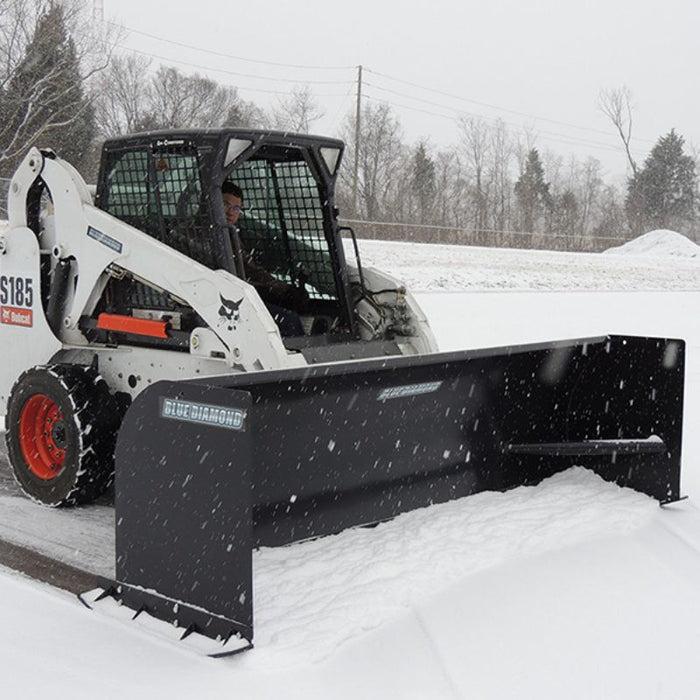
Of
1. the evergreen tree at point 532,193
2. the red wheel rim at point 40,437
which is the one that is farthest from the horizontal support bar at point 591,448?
the evergreen tree at point 532,193

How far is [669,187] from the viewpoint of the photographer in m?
51.0

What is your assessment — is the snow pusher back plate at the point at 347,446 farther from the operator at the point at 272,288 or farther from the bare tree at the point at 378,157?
the bare tree at the point at 378,157

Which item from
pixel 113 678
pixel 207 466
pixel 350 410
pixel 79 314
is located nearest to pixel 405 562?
pixel 350 410

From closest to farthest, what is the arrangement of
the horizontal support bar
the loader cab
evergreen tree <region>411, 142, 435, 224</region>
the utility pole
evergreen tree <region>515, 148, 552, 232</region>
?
the loader cab
the horizontal support bar
the utility pole
evergreen tree <region>411, 142, 435, 224</region>
evergreen tree <region>515, 148, 552, 232</region>

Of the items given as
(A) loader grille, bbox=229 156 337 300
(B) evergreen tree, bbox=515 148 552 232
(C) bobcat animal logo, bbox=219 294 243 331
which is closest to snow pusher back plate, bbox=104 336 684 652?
(C) bobcat animal logo, bbox=219 294 243 331

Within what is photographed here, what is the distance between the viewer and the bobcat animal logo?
4.51 m

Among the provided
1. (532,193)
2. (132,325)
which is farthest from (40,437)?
(532,193)

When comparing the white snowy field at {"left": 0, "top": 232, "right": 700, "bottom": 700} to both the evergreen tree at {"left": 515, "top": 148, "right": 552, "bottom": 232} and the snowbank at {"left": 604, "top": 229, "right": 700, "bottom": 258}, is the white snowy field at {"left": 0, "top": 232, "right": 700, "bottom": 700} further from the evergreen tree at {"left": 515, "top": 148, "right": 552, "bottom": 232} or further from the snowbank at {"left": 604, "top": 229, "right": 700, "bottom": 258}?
the evergreen tree at {"left": 515, "top": 148, "right": 552, "bottom": 232}

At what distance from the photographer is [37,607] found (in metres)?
3.64

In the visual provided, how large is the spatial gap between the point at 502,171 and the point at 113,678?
48200 mm

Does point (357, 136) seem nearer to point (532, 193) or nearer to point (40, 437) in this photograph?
point (532, 193)

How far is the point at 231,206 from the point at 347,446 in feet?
5.47

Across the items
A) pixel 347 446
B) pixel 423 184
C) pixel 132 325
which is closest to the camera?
pixel 347 446

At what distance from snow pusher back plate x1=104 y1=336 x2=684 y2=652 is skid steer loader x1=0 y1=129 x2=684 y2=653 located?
10 millimetres
